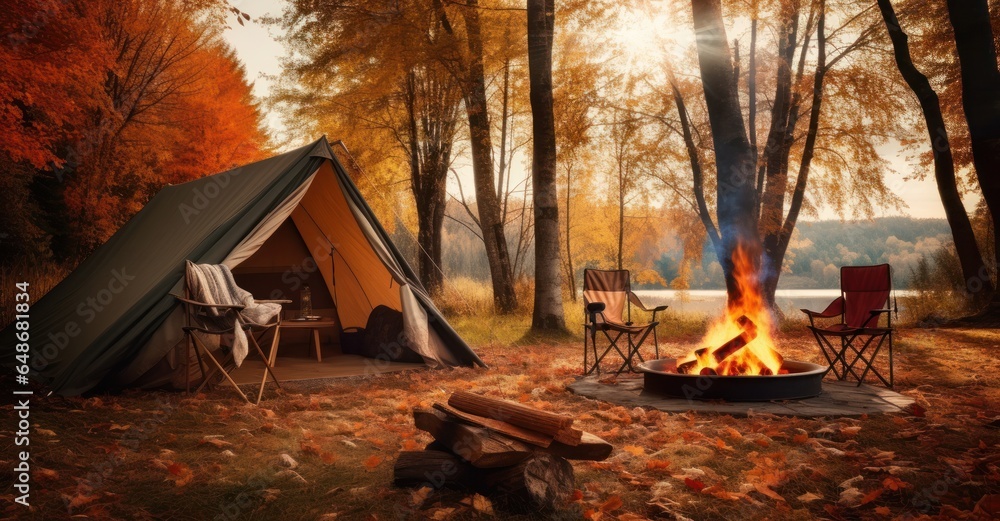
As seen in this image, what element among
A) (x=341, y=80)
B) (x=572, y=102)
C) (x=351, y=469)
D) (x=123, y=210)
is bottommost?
(x=351, y=469)

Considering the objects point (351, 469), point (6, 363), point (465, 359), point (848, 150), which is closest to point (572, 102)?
point (848, 150)

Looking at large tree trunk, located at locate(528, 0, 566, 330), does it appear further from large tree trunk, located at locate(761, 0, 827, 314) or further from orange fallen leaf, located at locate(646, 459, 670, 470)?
orange fallen leaf, located at locate(646, 459, 670, 470)

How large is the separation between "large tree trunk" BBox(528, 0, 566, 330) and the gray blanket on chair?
4.05 metres

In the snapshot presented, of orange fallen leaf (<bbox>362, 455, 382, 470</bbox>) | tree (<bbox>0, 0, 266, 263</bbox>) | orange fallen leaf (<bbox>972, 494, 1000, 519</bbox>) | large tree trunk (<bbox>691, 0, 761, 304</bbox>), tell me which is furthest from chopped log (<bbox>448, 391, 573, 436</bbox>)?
tree (<bbox>0, 0, 266, 263</bbox>)

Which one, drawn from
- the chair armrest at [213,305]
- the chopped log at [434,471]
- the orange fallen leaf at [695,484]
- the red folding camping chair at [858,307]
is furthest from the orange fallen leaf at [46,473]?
the red folding camping chair at [858,307]

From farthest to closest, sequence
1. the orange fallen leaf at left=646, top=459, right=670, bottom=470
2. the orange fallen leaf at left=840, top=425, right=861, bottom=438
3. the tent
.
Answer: the tent → the orange fallen leaf at left=840, top=425, right=861, bottom=438 → the orange fallen leaf at left=646, top=459, right=670, bottom=470

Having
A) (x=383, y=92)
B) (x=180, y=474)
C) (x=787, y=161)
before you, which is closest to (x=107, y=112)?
(x=383, y=92)

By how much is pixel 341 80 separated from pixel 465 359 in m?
8.50

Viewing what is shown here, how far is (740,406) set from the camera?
13.0ft

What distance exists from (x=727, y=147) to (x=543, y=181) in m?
3.80

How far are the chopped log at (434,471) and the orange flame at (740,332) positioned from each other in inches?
85.9

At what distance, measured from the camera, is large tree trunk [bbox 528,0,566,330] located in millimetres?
8523

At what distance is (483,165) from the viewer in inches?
433

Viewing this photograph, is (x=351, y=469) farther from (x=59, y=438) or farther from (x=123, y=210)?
(x=123, y=210)
